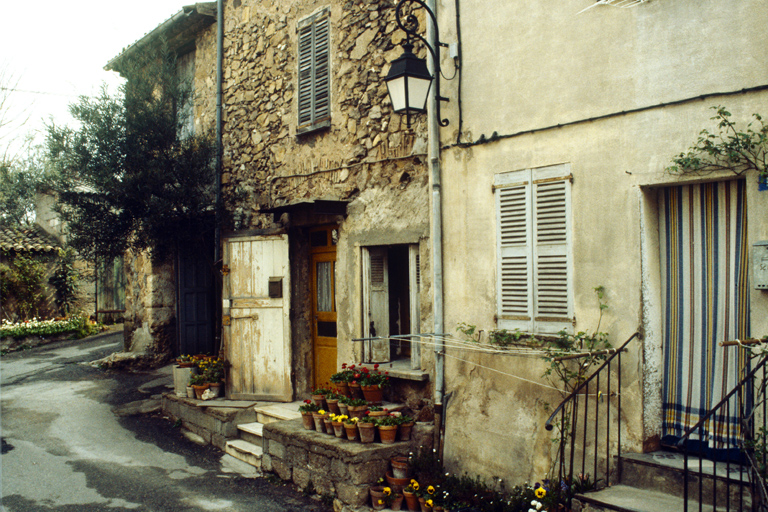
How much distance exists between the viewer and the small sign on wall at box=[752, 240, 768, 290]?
3770 mm

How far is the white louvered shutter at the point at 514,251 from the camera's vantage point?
202 inches

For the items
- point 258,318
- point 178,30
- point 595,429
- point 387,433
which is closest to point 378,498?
point 387,433

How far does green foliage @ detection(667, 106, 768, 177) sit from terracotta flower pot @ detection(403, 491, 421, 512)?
137 inches

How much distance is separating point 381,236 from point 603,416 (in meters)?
3.04

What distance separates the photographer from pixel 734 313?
4152mm

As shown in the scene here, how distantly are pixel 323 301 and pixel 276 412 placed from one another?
5.13ft

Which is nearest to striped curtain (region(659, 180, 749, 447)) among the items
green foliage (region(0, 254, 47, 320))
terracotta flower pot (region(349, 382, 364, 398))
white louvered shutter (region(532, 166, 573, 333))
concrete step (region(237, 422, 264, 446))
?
white louvered shutter (region(532, 166, 573, 333))

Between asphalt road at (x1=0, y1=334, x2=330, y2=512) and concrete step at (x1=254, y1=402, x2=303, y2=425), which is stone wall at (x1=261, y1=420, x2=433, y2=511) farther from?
concrete step at (x1=254, y1=402, x2=303, y2=425)

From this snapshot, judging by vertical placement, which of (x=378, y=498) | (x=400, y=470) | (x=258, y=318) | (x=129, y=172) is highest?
(x=129, y=172)

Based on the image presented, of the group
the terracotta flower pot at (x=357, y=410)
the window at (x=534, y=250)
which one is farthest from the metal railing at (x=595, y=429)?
the terracotta flower pot at (x=357, y=410)

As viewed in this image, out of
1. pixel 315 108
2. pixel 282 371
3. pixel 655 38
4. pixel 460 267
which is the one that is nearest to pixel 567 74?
pixel 655 38

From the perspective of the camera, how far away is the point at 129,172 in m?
8.70

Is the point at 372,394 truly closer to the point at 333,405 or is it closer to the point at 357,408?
the point at 357,408

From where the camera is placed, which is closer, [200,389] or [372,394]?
[372,394]
